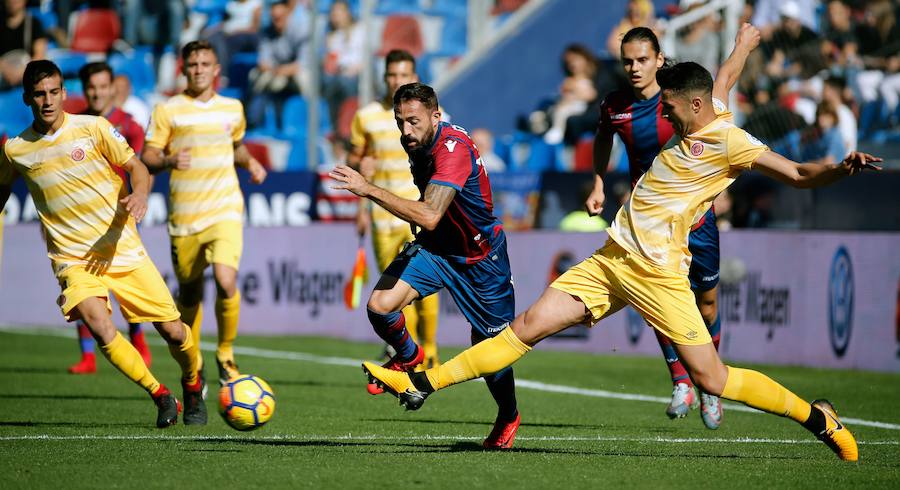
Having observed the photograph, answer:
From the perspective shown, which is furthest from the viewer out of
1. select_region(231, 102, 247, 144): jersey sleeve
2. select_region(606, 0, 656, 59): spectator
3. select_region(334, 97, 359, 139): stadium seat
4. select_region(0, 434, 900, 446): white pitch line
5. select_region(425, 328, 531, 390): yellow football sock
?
select_region(334, 97, 359, 139): stadium seat

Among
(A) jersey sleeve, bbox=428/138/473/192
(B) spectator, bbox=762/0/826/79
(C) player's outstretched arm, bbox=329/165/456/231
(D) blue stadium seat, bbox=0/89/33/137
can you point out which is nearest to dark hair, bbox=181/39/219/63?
(A) jersey sleeve, bbox=428/138/473/192

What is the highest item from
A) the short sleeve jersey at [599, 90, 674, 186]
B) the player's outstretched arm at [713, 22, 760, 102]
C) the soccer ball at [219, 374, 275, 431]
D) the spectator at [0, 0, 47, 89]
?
the spectator at [0, 0, 47, 89]

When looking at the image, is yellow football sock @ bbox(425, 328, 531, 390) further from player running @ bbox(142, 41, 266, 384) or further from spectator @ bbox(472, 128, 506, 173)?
spectator @ bbox(472, 128, 506, 173)

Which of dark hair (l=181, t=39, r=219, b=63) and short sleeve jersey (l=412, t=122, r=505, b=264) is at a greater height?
dark hair (l=181, t=39, r=219, b=63)

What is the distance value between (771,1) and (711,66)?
84.7 inches

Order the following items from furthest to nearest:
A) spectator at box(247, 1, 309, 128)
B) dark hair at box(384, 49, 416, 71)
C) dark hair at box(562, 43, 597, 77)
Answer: spectator at box(247, 1, 309, 128) < dark hair at box(562, 43, 597, 77) < dark hair at box(384, 49, 416, 71)

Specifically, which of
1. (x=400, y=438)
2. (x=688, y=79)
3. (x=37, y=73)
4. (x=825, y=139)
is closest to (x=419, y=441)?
(x=400, y=438)

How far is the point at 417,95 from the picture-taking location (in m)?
7.59

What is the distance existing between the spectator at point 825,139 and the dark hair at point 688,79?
9.85 meters

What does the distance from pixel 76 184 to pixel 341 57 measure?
15.3 m

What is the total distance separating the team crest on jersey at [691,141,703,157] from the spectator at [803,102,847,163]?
9.83 m

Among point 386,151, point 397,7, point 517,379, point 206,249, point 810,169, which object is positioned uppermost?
point 397,7

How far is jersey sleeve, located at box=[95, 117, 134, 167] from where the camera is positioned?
883 cm

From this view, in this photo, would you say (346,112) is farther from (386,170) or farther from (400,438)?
(400,438)
